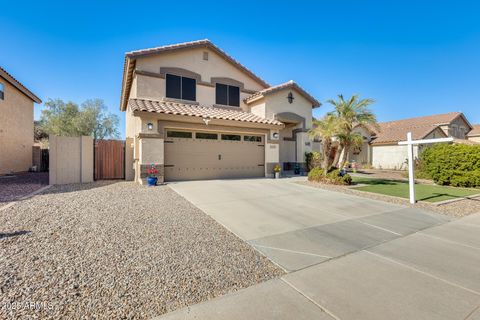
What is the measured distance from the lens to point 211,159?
42.7 ft

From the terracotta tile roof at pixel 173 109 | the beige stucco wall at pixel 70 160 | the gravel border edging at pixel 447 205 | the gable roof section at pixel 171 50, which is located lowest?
the gravel border edging at pixel 447 205

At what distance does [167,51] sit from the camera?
13914 millimetres

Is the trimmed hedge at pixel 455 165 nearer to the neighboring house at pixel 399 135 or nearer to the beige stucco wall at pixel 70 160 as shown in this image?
the neighboring house at pixel 399 135

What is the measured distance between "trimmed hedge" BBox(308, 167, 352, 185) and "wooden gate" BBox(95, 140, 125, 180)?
1141 centimetres

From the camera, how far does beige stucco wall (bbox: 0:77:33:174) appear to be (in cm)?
1453

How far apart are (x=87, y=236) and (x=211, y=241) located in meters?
2.53

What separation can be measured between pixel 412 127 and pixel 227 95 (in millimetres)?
23746

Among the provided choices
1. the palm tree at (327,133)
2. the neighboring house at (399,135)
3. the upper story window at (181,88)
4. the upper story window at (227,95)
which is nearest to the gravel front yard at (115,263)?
the palm tree at (327,133)

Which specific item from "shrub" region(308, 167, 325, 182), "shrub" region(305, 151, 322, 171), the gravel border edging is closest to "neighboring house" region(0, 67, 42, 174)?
"shrub" region(308, 167, 325, 182)

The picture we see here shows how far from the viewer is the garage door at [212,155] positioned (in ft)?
39.8

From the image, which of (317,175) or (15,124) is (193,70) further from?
(15,124)

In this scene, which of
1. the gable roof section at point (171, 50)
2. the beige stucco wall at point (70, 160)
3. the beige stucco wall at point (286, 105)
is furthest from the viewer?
the beige stucco wall at point (286, 105)

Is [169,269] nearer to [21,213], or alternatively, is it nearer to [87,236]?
[87,236]

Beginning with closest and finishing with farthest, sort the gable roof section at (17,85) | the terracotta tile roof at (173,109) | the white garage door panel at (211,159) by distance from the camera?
1. the terracotta tile roof at (173,109)
2. the white garage door panel at (211,159)
3. the gable roof section at (17,85)
